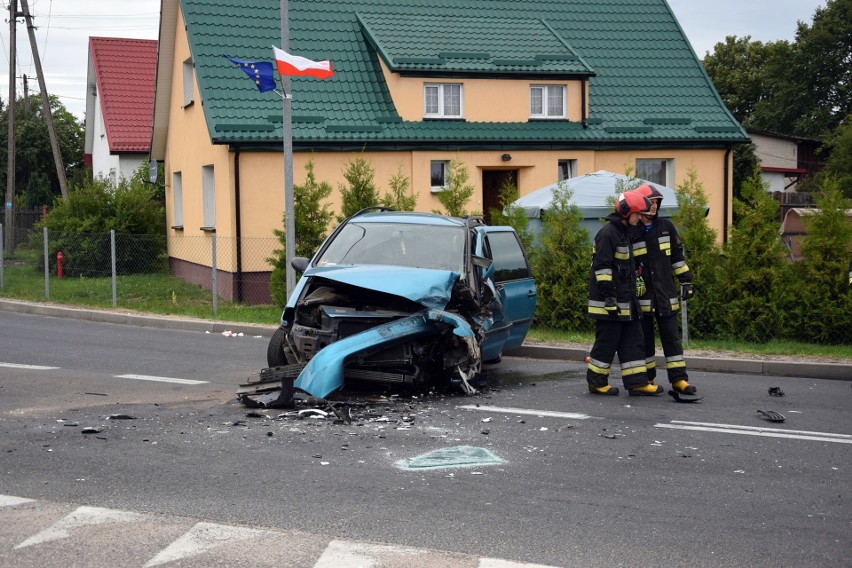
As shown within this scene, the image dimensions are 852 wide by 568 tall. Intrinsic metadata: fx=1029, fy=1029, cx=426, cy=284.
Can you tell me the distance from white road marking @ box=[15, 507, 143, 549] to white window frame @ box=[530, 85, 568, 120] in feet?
65.0

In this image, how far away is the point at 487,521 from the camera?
5.61 meters

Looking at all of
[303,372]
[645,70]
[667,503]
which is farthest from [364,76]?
[667,503]

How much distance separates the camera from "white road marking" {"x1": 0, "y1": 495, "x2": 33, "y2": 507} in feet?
19.1

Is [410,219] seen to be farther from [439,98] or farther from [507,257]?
[439,98]

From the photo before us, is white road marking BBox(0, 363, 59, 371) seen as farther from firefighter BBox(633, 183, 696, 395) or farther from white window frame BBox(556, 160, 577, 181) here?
white window frame BBox(556, 160, 577, 181)

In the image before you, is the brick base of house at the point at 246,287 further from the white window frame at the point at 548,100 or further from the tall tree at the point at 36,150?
the tall tree at the point at 36,150

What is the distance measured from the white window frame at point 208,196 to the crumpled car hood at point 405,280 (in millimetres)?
14356

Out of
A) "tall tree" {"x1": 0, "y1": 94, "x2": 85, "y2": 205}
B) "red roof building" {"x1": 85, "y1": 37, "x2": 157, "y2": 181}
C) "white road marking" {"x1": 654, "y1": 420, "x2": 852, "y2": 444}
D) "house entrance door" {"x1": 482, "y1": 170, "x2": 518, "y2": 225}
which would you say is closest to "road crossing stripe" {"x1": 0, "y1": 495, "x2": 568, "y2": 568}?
"white road marking" {"x1": 654, "y1": 420, "x2": 852, "y2": 444}

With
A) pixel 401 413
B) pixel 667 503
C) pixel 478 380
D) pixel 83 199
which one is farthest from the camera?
pixel 83 199

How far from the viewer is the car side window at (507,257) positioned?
11641mm

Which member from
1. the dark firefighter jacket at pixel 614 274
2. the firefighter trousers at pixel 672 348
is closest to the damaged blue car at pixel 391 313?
the dark firefighter jacket at pixel 614 274

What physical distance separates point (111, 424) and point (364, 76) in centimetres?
1654

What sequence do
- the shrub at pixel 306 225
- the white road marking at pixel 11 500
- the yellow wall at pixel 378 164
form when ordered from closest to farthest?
the white road marking at pixel 11 500 → the shrub at pixel 306 225 → the yellow wall at pixel 378 164

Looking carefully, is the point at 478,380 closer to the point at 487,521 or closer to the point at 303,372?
the point at 303,372
